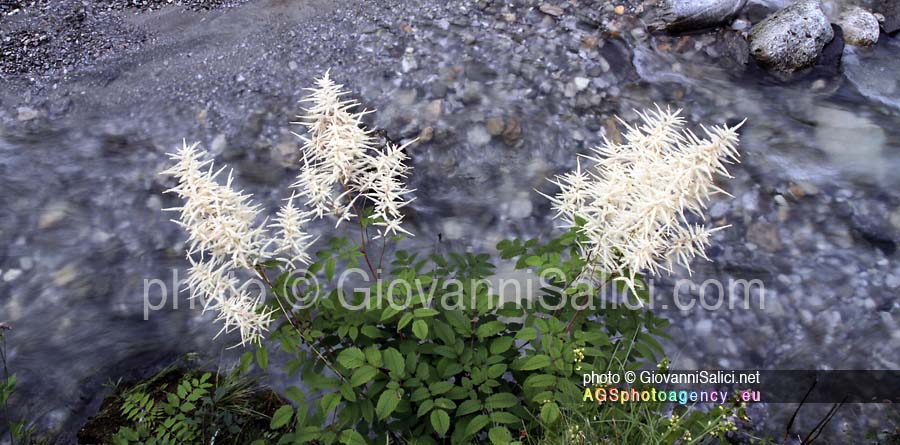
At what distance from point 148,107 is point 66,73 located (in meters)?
0.78

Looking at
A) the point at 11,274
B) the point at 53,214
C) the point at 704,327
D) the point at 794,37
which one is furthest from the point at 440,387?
the point at 794,37

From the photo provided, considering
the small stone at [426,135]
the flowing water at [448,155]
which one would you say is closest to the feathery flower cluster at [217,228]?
the flowing water at [448,155]

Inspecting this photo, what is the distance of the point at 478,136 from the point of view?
16.6ft

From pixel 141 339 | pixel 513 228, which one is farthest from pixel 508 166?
pixel 141 339

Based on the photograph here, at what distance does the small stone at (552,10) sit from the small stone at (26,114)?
157 inches

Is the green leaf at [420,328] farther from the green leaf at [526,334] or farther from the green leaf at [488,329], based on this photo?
the green leaf at [526,334]

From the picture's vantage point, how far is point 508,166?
4.97 metres

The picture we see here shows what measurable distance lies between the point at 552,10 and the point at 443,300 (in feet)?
12.2

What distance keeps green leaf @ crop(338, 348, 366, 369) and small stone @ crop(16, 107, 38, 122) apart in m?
3.99

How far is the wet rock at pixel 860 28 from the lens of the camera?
17.8ft

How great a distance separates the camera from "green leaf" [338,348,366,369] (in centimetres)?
238

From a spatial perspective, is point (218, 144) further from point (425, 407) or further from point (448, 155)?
point (425, 407)

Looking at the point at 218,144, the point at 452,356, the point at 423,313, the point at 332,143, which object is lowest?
the point at 218,144

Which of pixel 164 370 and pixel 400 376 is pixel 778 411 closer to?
pixel 400 376
